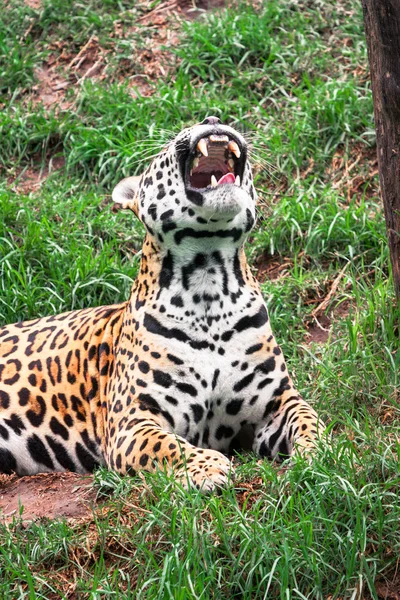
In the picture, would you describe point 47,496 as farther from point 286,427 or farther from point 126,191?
point 126,191

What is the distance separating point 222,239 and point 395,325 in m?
1.59

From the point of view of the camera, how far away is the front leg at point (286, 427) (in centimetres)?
646

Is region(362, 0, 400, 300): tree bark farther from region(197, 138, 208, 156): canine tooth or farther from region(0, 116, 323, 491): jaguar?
region(197, 138, 208, 156): canine tooth

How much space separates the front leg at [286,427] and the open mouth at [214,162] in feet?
4.29

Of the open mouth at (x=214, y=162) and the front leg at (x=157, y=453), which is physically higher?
the open mouth at (x=214, y=162)

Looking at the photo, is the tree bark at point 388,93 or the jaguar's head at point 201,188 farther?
the tree bark at point 388,93

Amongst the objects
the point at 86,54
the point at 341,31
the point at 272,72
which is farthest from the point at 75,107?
the point at 341,31

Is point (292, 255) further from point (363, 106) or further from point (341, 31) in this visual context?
point (341, 31)

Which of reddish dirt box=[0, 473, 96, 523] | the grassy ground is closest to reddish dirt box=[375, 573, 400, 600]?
the grassy ground

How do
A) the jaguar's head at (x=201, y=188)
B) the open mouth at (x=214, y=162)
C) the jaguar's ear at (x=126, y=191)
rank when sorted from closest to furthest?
the jaguar's head at (x=201, y=188)
the open mouth at (x=214, y=162)
the jaguar's ear at (x=126, y=191)

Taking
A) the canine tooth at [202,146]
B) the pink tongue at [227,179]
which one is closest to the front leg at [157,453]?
the pink tongue at [227,179]

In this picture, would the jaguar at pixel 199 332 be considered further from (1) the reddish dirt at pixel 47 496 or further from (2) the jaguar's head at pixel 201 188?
(1) the reddish dirt at pixel 47 496

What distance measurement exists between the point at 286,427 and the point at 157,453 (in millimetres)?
846

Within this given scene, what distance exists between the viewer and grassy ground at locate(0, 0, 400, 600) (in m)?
5.38
